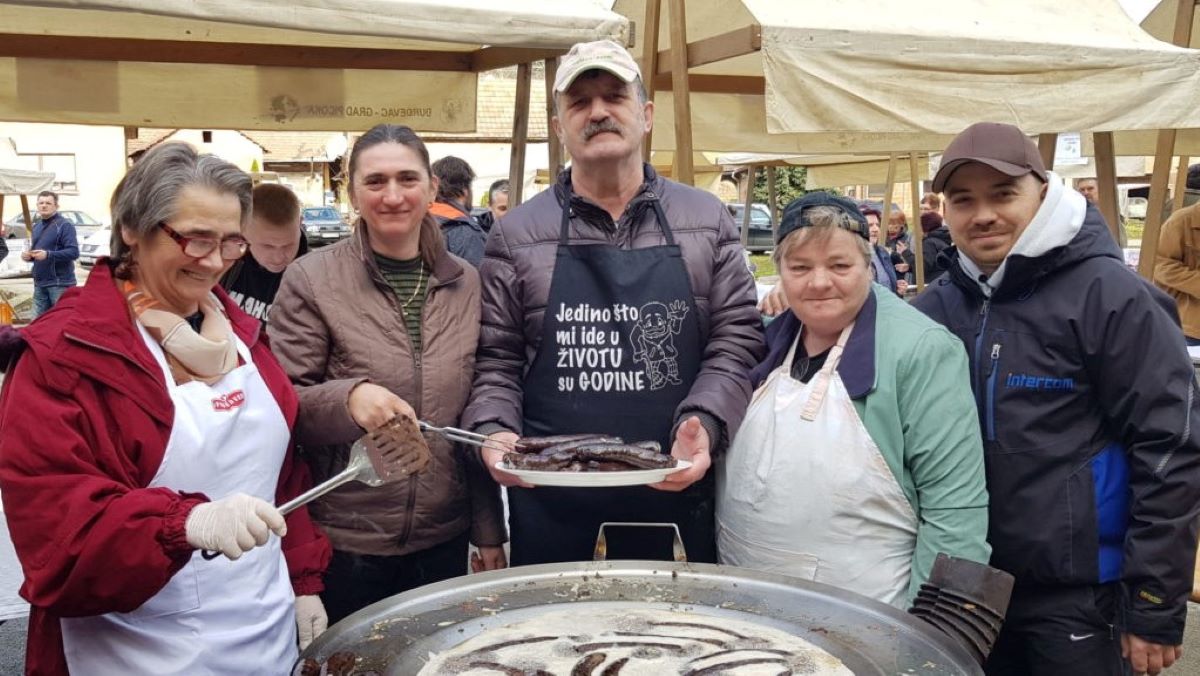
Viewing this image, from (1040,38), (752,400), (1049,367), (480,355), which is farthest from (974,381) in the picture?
(1040,38)

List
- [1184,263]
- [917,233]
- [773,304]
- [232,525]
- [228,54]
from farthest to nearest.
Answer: [917,233], [1184,263], [228,54], [773,304], [232,525]

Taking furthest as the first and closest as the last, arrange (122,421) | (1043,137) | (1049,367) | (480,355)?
(1043,137) → (480,355) → (1049,367) → (122,421)

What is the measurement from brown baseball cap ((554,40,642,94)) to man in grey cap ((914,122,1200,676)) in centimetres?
85

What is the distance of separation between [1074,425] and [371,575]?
6.00 ft

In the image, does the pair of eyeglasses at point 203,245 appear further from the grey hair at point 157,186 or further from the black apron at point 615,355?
the black apron at point 615,355

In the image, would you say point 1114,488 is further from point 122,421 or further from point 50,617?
point 50,617

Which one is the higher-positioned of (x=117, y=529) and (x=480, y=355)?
(x=480, y=355)

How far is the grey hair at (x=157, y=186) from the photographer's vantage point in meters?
1.96

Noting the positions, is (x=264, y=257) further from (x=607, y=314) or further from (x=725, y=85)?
(x=725, y=85)

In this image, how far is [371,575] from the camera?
2.65 m

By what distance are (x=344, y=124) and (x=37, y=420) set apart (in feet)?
13.8

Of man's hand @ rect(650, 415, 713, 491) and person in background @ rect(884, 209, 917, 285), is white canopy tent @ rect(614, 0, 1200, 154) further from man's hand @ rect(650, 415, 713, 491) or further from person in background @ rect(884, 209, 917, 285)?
person in background @ rect(884, 209, 917, 285)

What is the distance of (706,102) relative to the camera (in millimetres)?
6727

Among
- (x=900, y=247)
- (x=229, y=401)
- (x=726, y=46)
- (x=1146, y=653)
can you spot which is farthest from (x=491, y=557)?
(x=900, y=247)
